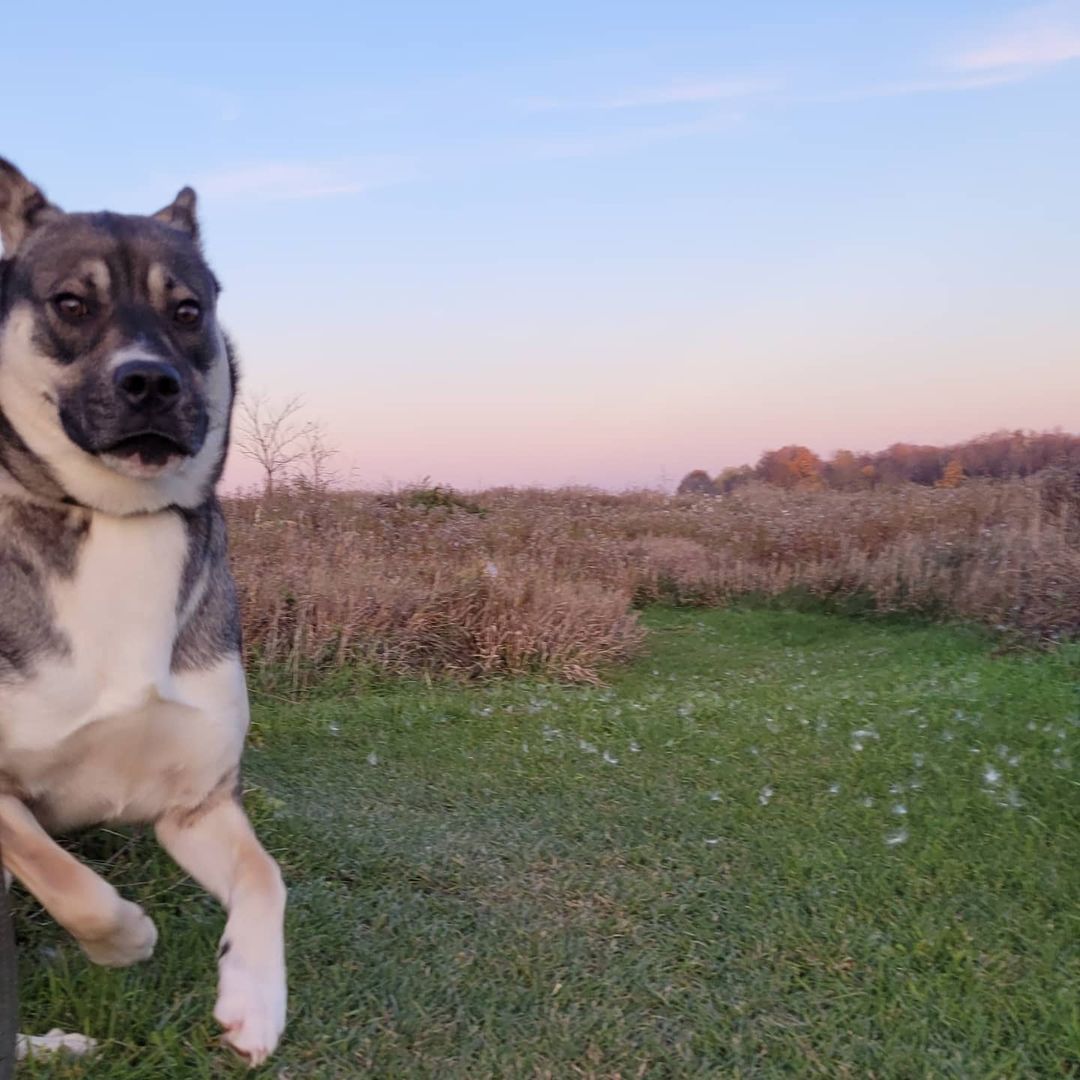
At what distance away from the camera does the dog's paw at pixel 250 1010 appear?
2.03m

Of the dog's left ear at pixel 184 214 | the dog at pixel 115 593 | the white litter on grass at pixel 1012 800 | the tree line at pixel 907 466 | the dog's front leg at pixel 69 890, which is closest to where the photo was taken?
the dog's front leg at pixel 69 890

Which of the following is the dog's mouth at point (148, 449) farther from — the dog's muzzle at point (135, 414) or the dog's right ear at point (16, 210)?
the dog's right ear at point (16, 210)

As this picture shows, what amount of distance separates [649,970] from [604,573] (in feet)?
23.9

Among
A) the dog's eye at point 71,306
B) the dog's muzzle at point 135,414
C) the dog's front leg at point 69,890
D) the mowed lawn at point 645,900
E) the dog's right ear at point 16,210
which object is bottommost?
the mowed lawn at point 645,900

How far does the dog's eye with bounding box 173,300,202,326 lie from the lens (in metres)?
2.62

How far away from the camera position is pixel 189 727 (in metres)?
2.44

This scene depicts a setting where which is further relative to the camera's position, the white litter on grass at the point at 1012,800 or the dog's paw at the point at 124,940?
the white litter on grass at the point at 1012,800

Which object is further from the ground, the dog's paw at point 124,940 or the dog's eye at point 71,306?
the dog's eye at point 71,306

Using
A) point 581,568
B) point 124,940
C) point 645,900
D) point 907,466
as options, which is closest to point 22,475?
point 124,940

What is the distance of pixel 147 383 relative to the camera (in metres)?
2.29

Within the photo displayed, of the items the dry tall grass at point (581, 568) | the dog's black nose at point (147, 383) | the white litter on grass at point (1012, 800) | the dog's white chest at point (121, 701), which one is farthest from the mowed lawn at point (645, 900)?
the dry tall grass at point (581, 568)

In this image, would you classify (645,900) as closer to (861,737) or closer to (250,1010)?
(250,1010)

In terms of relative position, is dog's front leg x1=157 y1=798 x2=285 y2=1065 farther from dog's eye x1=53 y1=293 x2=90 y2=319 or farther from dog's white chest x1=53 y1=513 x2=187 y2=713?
dog's eye x1=53 y1=293 x2=90 y2=319

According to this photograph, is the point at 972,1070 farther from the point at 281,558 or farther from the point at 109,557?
the point at 281,558
